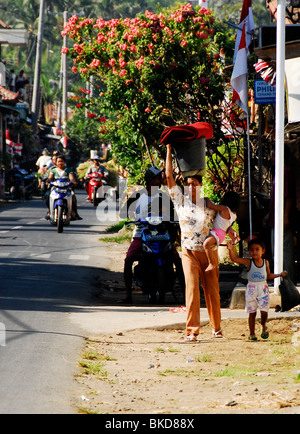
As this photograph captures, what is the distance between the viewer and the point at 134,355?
8.76 m

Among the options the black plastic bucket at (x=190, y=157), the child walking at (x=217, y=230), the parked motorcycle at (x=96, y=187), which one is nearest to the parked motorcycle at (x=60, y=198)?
the parked motorcycle at (x=96, y=187)

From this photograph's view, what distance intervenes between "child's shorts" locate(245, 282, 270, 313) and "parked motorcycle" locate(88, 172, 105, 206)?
23387 millimetres

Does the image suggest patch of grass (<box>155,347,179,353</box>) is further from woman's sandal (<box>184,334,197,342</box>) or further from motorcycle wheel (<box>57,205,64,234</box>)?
motorcycle wheel (<box>57,205,64,234</box>)

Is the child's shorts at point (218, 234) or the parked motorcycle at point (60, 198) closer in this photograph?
the child's shorts at point (218, 234)

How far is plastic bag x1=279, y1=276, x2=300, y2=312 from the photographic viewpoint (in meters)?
10.2

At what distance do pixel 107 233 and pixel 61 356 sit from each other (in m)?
16.1

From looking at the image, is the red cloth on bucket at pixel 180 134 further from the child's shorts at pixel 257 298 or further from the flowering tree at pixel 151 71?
the flowering tree at pixel 151 71

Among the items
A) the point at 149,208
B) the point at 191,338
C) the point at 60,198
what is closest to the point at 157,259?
the point at 149,208

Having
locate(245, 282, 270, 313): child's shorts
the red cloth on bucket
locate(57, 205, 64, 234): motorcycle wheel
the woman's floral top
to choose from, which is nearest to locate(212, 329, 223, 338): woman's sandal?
locate(245, 282, 270, 313): child's shorts

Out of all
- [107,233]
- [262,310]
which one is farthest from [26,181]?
[262,310]

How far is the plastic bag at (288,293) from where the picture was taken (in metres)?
10.2

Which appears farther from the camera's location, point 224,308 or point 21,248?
point 21,248

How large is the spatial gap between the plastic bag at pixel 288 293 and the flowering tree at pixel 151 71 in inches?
233
